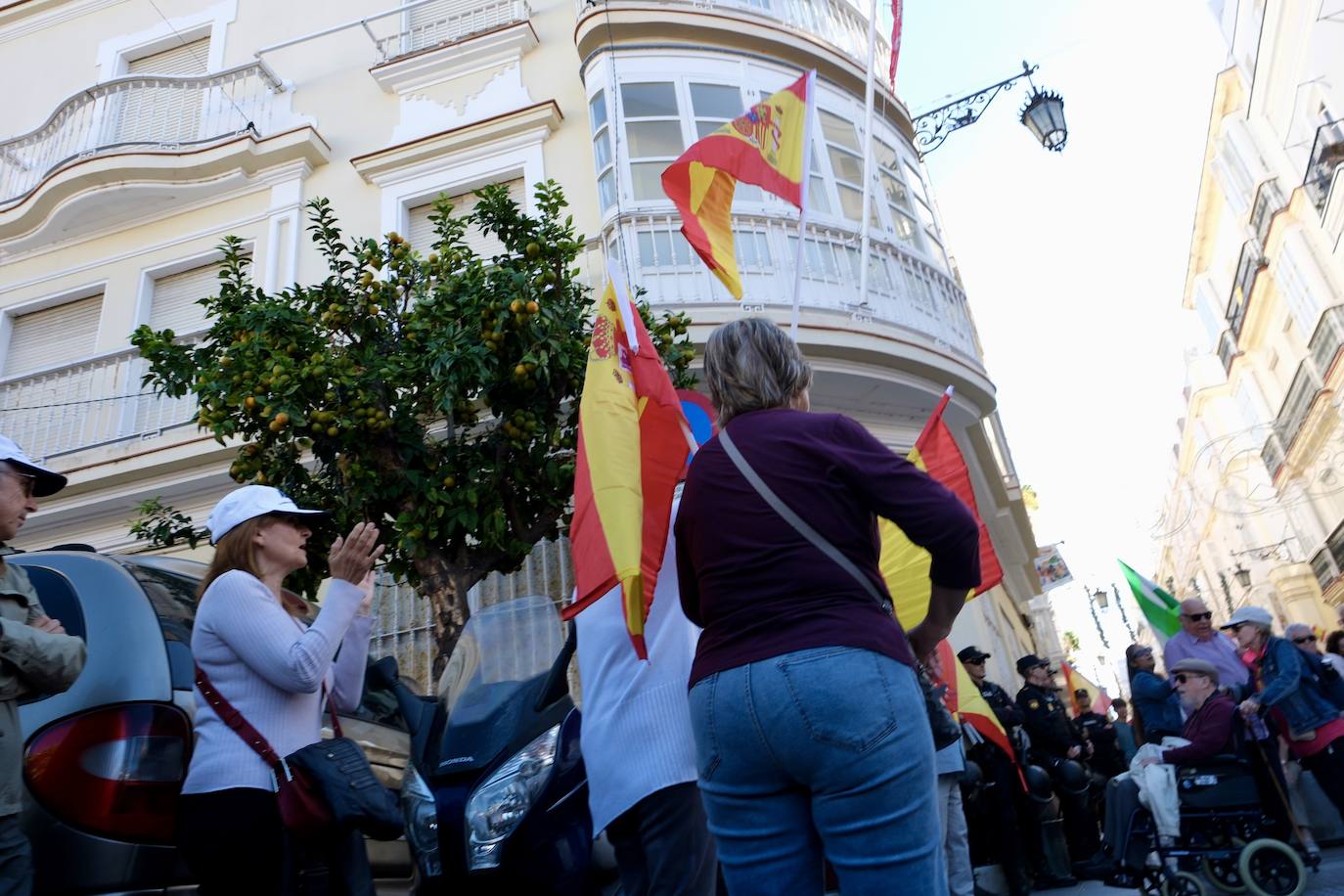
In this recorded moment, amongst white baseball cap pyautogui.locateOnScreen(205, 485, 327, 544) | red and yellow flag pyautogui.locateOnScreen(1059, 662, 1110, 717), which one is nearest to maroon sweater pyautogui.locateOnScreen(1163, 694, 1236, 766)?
white baseball cap pyautogui.locateOnScreen(205, 485, 327, 544)

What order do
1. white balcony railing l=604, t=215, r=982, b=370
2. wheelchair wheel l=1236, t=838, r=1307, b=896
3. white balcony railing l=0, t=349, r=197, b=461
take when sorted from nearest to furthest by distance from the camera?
wheelchair wheel l=1236, t=838, r=1307, b=896
white balcony railing l=604, t=215, r=982, b=370
white balcony railing l=0, t=349, r=197, b=461

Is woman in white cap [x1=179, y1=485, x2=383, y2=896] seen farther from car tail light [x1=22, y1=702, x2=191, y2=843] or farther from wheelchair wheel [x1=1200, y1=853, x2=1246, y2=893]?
wheelchair wheel [x1=1200, y1=853, x2=1246, y2=893]

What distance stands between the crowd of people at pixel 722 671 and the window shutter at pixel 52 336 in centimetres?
985

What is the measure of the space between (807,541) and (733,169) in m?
4.90

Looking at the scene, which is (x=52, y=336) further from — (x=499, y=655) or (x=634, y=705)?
(x=634, y=705)

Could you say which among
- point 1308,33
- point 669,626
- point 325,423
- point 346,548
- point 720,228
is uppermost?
point 1308,33


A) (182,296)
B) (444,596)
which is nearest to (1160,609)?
(444,596)

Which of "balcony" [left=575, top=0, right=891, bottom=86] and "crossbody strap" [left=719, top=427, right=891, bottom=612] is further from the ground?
"balcony" [left=575, top=0, right=891, bottom=86]

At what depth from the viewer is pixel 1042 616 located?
3456 centimetres

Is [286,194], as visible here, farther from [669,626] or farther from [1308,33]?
[1308,33]

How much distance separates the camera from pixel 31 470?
2.58 m

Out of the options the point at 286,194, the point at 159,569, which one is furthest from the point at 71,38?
the point at 159,569

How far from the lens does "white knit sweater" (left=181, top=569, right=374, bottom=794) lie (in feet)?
7.75

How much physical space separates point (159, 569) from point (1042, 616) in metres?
35.4
